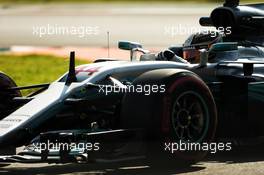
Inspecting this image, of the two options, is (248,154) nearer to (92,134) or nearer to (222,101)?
(222,101)

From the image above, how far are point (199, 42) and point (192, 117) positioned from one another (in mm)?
2093

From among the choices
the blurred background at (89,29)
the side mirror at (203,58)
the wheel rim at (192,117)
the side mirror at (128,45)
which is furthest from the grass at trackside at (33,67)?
the wheel rim at (192,117)

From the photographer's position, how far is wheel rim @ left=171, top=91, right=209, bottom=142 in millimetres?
8680

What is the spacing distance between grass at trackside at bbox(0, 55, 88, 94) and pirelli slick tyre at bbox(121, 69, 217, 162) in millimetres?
6594

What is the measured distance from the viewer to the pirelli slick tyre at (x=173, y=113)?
8.34 m

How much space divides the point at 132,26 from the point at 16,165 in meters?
25.9

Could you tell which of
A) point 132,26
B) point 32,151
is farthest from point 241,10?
point 132,26

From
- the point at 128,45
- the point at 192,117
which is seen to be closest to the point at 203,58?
the point at 192,117

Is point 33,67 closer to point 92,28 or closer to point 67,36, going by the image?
point 67,36

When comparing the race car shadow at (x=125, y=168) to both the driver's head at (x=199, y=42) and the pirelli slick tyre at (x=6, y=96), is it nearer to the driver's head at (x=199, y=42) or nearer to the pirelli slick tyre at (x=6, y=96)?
the pirelli slick tyre at (x=6, y=96)

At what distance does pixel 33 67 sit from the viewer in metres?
19.2

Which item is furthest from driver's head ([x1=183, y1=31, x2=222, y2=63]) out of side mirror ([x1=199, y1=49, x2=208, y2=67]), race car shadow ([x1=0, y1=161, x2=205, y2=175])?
race car shadow ([x1=0, y1=161, x2=205, y2=175])

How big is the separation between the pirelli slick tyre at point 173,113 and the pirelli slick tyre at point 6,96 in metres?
1.93

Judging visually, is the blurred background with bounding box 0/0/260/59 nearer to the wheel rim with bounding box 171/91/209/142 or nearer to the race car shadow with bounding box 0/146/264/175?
the race car shadow with bounding box 0/146/264/175
